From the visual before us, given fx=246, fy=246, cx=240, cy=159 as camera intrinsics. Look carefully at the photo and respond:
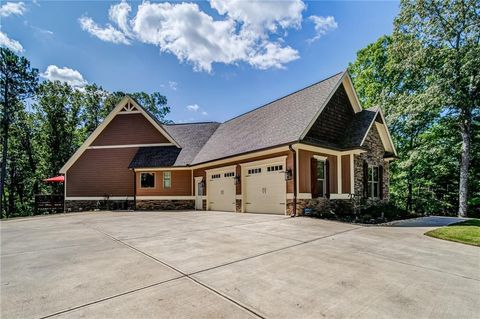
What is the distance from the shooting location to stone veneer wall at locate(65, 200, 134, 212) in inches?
715

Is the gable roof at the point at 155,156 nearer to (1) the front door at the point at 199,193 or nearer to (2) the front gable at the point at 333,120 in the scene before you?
(1) the front door at the point at 199,193

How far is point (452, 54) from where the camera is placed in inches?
599

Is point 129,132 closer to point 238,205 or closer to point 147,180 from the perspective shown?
point 147,180

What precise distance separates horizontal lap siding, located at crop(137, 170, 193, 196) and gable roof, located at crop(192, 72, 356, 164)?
1.60m

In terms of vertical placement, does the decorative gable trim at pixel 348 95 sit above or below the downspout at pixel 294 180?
above

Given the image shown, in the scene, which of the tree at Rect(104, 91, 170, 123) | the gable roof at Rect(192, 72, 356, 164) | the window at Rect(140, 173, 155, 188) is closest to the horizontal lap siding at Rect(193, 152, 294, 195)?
the gable roof at Rect(192, 72, 356, 164)

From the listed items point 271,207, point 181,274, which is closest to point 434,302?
point 181,274

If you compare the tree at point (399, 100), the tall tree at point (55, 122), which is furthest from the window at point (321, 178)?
the tall tree at point (55, 122)

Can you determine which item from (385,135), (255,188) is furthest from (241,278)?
(385,135)

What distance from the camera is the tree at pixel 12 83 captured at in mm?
21969

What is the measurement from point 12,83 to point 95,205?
15325 mm

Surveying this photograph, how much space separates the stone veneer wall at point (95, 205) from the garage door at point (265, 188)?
10.1m

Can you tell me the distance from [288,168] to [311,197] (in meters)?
1.66

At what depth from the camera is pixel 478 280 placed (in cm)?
376
